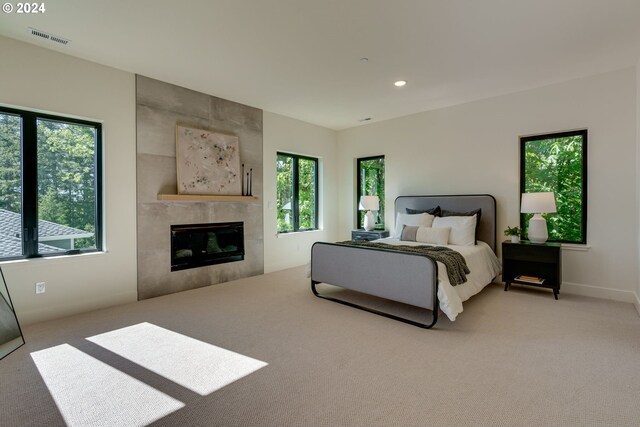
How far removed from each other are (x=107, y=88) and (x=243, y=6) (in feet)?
7.22

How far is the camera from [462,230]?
444 cm

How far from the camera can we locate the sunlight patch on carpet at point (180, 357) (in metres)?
2.18

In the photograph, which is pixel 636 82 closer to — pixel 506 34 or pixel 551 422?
pixel 506 34

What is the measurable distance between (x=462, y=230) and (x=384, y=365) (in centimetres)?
274

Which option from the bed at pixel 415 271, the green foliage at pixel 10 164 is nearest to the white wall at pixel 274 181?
the bed at pixel 415 271

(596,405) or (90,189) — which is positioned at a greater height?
(90,189)

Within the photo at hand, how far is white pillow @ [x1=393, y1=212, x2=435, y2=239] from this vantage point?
190 inches

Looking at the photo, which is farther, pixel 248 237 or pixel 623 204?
pixel 248 237

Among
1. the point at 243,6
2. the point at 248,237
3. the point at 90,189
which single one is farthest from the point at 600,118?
the point at 90,189

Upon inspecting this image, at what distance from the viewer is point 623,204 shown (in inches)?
148

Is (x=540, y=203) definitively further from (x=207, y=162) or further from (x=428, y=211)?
(x=207, y=162)

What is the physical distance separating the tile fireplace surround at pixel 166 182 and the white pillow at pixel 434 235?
2827mm

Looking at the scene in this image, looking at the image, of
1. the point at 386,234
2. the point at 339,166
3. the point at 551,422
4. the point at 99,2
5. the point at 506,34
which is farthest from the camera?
the point at 339,166

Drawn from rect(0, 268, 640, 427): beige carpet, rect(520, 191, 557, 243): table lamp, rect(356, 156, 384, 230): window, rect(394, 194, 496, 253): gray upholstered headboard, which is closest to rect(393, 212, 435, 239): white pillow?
rect(394, 194, 496, 253): gray upholstered headboard
